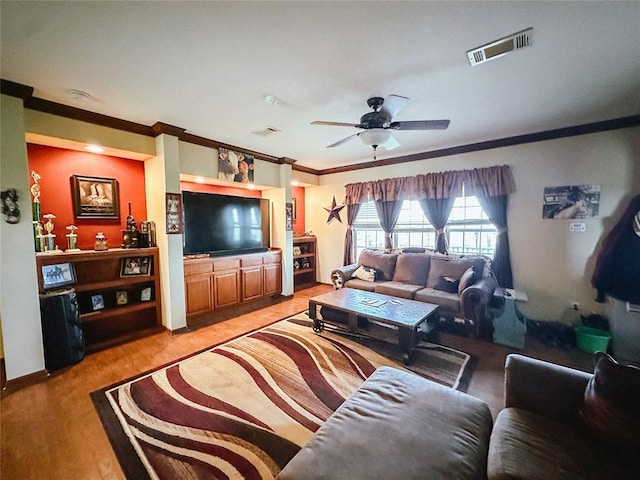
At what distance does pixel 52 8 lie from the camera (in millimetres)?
1409

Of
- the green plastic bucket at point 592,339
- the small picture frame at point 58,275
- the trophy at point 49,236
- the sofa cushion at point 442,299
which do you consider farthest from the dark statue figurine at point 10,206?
the green plastic bucket at point 592,339

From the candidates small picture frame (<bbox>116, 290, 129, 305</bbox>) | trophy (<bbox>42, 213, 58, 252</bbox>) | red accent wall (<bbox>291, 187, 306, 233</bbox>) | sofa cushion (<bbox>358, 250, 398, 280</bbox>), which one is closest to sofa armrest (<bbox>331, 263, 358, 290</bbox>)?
sofa cushion (<bbox>358, 250, 398, 280</bbox>)

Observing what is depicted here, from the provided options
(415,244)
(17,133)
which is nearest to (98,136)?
(17,133)

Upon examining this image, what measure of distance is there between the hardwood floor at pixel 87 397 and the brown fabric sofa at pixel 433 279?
0.39m

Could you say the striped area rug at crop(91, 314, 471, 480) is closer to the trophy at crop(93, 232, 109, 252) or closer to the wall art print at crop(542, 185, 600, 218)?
the trophy at crop(93, 232, 109, 252)

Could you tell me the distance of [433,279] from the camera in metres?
3.76

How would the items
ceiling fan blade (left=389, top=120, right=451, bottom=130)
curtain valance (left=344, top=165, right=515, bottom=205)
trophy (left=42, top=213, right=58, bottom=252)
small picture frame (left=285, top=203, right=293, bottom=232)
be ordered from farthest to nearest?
small picture frame (left=285, top=203, right=293, bottom=232) < curtain valance (left=344, top=165, right=515, bottom=205) < trophy (left=42, top=213, right=58, bottom=252) < ceiling fan blade (left=389, top=120, right=451, bottom=130)

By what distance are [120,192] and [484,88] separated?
4223 millimetres

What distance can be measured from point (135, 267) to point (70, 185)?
45.2 inches

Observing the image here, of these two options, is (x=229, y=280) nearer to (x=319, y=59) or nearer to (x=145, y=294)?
(x=145, y=294)

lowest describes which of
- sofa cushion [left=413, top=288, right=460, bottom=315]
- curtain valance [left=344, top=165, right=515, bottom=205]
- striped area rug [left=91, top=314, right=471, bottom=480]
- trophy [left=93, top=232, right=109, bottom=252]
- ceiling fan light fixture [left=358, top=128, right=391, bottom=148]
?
striped area rug [left=91, top=314, right=471, bottom=480]

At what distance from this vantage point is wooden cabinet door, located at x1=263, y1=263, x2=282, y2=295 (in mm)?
4598

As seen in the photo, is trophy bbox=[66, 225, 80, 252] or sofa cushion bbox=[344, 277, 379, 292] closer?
trophy bbox=[66, 225, 80, 252]

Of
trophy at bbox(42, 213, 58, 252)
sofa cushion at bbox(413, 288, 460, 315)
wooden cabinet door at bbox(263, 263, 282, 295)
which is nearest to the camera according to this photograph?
trophy at bbox(42, 213, 58, 252)
